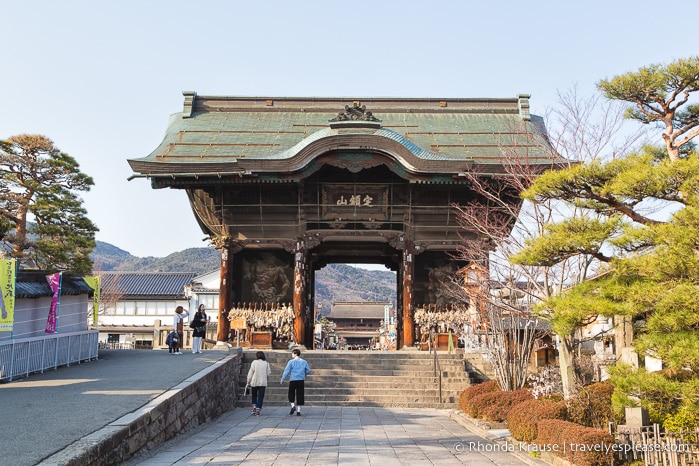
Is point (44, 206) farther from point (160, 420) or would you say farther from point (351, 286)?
point (351, 286)

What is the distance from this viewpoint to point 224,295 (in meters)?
20.5

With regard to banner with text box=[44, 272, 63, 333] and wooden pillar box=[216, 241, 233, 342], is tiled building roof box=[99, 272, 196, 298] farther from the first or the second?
banner with text box=[44, 272, 63, 333]

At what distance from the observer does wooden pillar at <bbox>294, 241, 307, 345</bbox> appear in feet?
65.1

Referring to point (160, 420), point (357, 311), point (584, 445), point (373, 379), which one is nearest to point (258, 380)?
point (373, 379)

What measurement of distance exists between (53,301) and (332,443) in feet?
32.2

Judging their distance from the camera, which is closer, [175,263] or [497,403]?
[497,403]

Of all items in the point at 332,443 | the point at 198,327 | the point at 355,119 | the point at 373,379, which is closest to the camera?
the point at 332,443

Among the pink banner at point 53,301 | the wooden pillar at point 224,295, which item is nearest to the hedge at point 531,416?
the pink banner at point 53,301

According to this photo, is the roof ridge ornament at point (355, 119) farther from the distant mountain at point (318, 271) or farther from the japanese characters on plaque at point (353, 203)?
the distant mountain at point (318, 271)

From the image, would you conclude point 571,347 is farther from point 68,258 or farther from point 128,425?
point 68,258

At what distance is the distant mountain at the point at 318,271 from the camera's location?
118m

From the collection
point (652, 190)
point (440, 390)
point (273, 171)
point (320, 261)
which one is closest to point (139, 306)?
point (320, 261)

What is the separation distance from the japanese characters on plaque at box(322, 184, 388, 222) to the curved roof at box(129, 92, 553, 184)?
5.59ft

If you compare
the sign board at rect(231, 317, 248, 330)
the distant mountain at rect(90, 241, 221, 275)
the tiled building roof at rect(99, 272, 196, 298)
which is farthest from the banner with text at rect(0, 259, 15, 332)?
the distant mountain at rect(90, 241, 221, 275)
